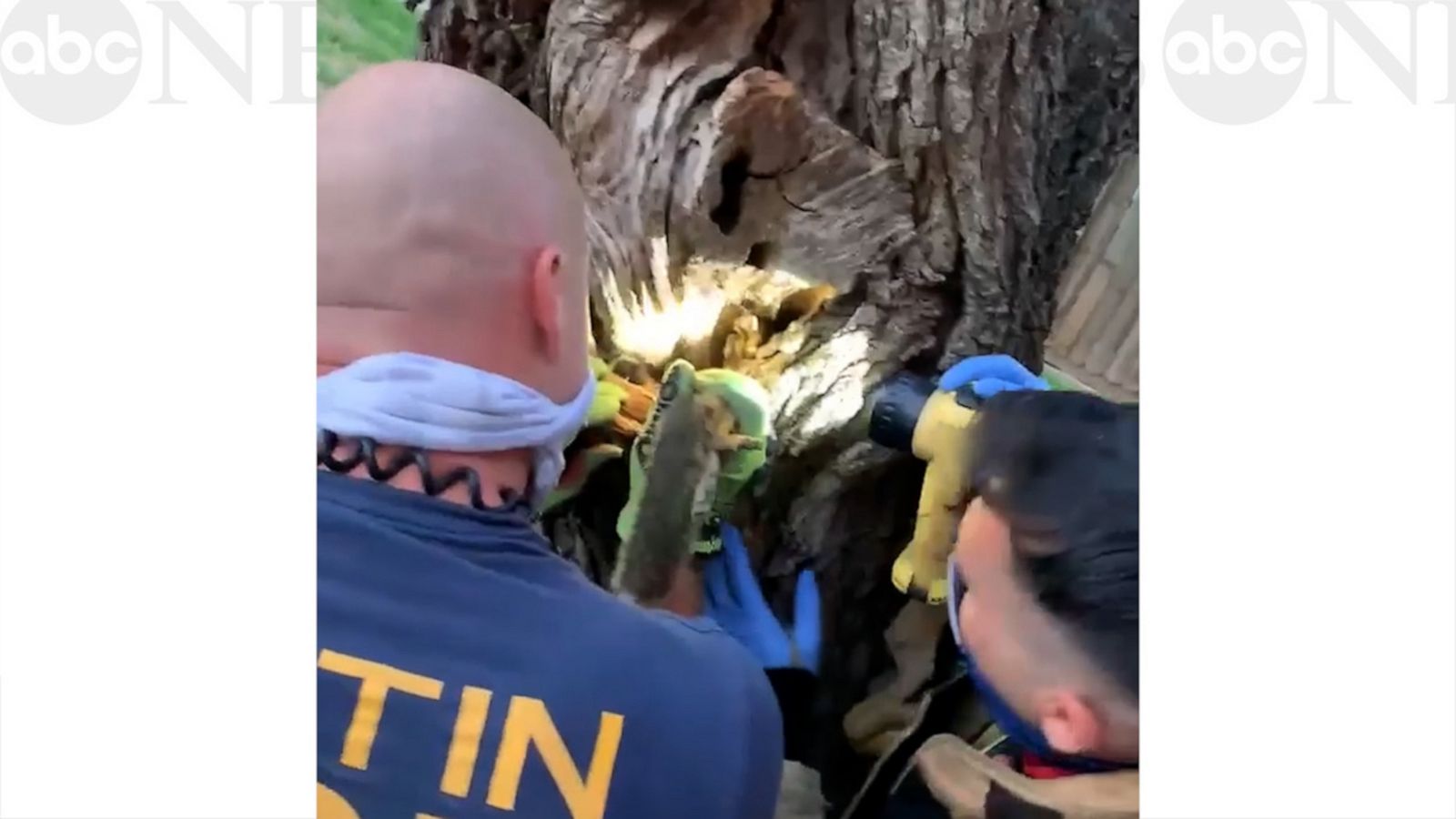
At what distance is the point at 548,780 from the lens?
26.0 inches

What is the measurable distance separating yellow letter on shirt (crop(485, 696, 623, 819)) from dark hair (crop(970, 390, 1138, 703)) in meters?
0.25

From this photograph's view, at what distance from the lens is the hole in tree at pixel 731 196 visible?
0.72 m

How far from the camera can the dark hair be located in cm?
65

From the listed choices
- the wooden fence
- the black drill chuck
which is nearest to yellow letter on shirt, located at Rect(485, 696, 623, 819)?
the black drill chuck

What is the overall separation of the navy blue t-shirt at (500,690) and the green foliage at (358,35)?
0.82 ft

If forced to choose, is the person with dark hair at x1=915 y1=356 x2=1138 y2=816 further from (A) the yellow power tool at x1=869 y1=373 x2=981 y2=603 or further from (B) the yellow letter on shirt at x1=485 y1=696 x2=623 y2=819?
(B) the yellow letter on shirt at x1=485 y1=696 x2=623 y2=819
